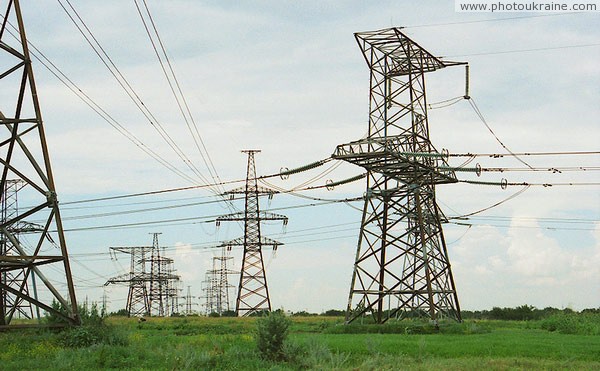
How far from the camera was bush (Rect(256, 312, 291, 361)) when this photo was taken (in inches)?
1010

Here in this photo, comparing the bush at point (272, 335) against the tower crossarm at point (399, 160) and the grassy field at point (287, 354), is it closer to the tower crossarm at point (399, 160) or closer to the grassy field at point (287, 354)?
the grassy field at point (287, 354)

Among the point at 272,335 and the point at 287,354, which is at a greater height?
the point at 272,335

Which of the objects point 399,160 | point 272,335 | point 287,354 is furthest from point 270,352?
point 399,160

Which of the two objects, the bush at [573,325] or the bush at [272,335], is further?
the bush at [573,325]

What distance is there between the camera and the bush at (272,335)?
2566 centimetres

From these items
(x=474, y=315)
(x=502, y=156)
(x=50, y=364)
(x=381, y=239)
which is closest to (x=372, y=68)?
(x=381, y=239)

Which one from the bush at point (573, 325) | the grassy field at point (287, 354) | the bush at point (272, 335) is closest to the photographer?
the grassy field at point (287, 354)

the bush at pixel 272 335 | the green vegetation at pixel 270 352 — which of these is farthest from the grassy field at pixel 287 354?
the bush at pixel 272 335

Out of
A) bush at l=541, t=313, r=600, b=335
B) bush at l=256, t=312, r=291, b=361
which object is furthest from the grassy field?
bush at l=541, t=313, r=600, b=335

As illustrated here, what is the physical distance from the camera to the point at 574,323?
42.4 meters

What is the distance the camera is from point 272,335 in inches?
1022

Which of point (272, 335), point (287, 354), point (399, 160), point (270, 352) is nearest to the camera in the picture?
point (287, 354)

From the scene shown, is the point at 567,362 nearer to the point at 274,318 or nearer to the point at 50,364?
the point at 274,318

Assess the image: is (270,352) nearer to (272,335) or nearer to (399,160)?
(272,335)
